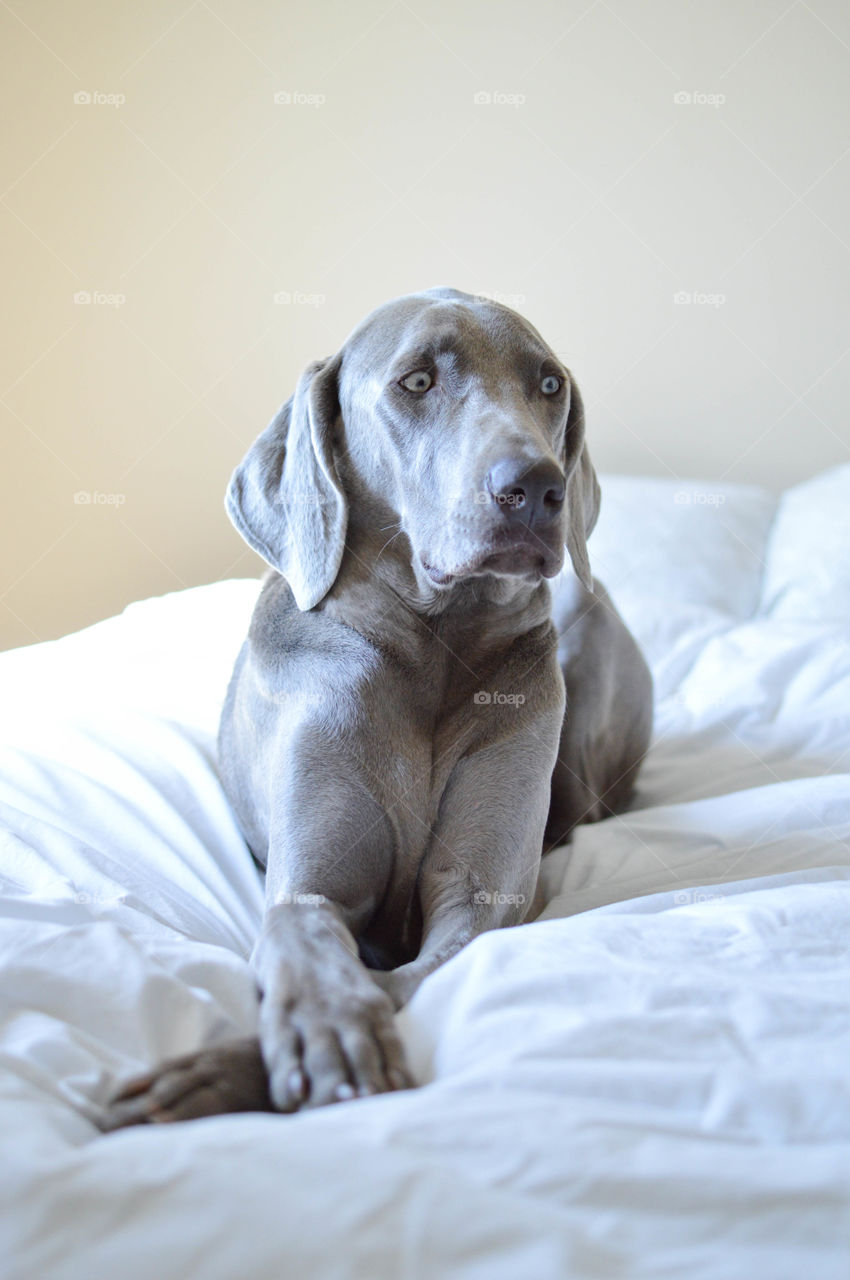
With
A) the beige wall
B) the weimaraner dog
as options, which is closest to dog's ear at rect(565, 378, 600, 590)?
the weimaraner dog

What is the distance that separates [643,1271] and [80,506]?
382 cm

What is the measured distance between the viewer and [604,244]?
389 centimetres

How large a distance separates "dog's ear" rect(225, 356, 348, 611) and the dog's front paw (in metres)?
0.75

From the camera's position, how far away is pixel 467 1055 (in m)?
0.91

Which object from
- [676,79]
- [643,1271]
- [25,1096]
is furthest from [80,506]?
[643,1271]

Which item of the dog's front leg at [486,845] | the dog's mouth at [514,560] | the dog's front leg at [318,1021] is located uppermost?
the dog's mouth at [514,560]

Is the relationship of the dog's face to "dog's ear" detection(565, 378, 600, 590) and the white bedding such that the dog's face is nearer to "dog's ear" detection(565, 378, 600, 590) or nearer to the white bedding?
"dog's ear" detection(565, 378, 600, 590)

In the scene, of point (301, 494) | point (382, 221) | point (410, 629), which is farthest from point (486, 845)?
point (382, 221)

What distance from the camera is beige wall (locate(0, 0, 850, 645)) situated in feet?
12.5

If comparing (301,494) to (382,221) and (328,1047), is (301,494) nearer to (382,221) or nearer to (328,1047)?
(328,1047)

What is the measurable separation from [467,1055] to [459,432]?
90 centimetres

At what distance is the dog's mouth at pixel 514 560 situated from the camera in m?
1.41

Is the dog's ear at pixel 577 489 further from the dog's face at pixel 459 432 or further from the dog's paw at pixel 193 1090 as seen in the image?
the dog's paw at pixel 193 1090

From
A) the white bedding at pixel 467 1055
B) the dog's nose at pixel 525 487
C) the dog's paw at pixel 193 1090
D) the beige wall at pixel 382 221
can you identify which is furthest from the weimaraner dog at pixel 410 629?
the beige wall at pixel 382 221
